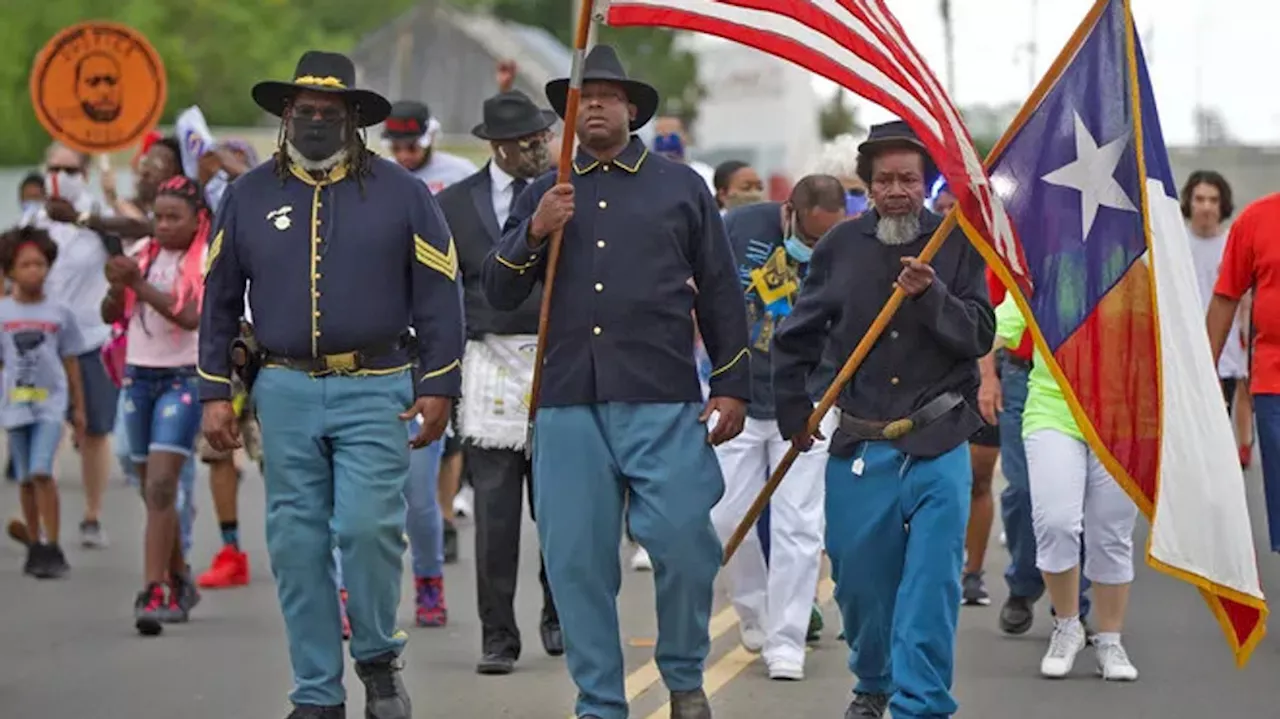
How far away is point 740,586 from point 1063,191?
10.6ft

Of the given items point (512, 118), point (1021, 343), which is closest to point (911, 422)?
point (1021, 343)

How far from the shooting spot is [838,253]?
9070 millimetres

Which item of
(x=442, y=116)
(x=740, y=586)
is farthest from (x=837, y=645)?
(x=442, y=116)

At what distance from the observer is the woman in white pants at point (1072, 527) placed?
35.8ft

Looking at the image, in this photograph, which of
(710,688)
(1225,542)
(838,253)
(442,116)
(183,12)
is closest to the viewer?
(1225,542)

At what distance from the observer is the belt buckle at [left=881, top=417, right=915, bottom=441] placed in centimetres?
885

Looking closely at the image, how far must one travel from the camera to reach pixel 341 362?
9.15 metres

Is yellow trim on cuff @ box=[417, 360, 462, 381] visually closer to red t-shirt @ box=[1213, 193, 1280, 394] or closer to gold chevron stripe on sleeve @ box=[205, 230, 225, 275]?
gold chevron stripe on sleeve @ box=[205, 230, 225, 275]

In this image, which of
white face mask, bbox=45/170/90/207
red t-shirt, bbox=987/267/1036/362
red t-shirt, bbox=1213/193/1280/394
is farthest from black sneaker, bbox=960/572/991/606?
white face mask, bbox=45/170/90/207

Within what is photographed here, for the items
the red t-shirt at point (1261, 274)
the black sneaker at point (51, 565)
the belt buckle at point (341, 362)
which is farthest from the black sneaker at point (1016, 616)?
the black sneaker at point (51, 565)

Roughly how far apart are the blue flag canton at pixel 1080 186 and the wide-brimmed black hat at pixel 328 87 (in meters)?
2.07

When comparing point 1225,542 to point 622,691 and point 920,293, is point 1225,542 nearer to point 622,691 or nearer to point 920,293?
point 920,293

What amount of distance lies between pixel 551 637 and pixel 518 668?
37cm

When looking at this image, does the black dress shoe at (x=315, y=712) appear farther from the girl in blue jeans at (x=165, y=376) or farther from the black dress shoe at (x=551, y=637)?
the girl in blue jeans at (x=165, y=376)
